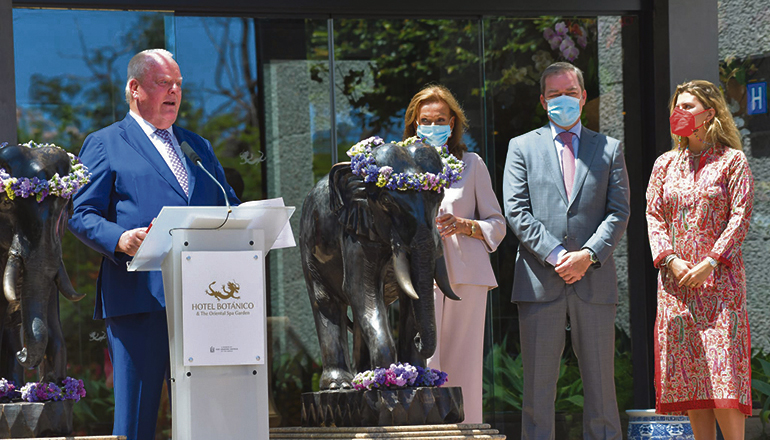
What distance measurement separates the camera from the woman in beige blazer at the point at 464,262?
4.89 m

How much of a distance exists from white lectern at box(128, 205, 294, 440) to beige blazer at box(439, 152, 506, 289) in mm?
1794

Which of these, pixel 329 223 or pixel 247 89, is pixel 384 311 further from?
pixel 247 89

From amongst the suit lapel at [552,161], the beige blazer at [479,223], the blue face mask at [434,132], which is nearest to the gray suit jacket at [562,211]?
the suit lapel at [552,161]

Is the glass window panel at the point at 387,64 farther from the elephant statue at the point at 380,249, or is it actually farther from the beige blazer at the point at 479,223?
the elephant statue at the point at 380,249

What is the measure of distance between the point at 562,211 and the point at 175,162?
1931 mm

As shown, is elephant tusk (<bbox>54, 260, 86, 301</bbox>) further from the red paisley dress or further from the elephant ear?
the red paisley dress

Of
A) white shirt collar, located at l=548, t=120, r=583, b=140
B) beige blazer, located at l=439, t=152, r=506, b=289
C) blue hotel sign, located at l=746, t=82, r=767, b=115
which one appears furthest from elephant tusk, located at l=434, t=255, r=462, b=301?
blue hotel sign, located at l=746, t=82, r=767, b=115

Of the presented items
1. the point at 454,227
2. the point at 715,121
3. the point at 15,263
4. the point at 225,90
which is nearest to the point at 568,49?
the point at 715,121

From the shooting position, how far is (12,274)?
3.57 metres

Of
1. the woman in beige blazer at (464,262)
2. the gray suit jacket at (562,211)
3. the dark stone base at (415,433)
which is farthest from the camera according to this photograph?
the gray suit jacket at (562,211)

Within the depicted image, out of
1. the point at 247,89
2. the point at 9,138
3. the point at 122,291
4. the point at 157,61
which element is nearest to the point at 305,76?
the point at 247,89

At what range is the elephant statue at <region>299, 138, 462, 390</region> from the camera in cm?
353

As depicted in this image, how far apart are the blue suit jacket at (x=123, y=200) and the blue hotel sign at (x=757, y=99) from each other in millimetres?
4538

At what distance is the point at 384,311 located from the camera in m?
3.67
